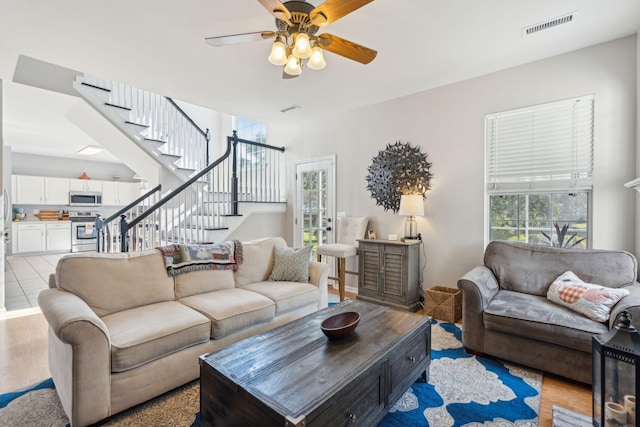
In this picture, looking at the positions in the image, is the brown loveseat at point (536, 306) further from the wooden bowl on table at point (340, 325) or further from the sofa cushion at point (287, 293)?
the sofa cushion at point (287, 293)

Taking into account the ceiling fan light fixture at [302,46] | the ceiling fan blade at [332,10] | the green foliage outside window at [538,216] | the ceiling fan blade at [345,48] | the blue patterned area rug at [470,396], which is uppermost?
the ceiling fan blade at [332,10]

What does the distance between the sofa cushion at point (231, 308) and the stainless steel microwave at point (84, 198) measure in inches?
318

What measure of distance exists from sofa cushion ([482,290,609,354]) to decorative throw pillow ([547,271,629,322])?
0.05m

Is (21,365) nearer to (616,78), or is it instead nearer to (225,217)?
(225,217)

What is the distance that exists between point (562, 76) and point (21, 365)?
18.2ft

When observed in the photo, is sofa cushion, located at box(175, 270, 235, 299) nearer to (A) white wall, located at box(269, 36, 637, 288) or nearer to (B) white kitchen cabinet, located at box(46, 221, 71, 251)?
(A) white wall, located at box(269, 36, 637, 288)

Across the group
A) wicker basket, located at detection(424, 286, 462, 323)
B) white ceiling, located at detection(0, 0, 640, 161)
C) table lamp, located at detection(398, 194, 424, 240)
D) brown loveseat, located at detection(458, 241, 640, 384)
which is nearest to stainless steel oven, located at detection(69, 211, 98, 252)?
white ceiling, located at detection(0, 0, 640, 161)

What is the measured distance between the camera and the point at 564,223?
3.16 m

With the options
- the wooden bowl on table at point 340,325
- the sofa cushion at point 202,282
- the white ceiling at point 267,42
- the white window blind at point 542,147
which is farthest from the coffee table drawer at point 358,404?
the white window blind at point 542,147

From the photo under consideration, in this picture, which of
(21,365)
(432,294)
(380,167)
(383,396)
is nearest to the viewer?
(383,396)

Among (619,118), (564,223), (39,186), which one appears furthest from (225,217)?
(39,186)

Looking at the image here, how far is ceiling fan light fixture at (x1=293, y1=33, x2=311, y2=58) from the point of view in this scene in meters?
1.99

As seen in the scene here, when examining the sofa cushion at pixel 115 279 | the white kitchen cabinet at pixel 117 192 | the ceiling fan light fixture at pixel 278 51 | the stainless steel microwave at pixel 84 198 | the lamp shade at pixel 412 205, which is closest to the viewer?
the ceiling fan light fixture at pixel 278 51

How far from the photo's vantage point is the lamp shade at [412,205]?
372 cm
